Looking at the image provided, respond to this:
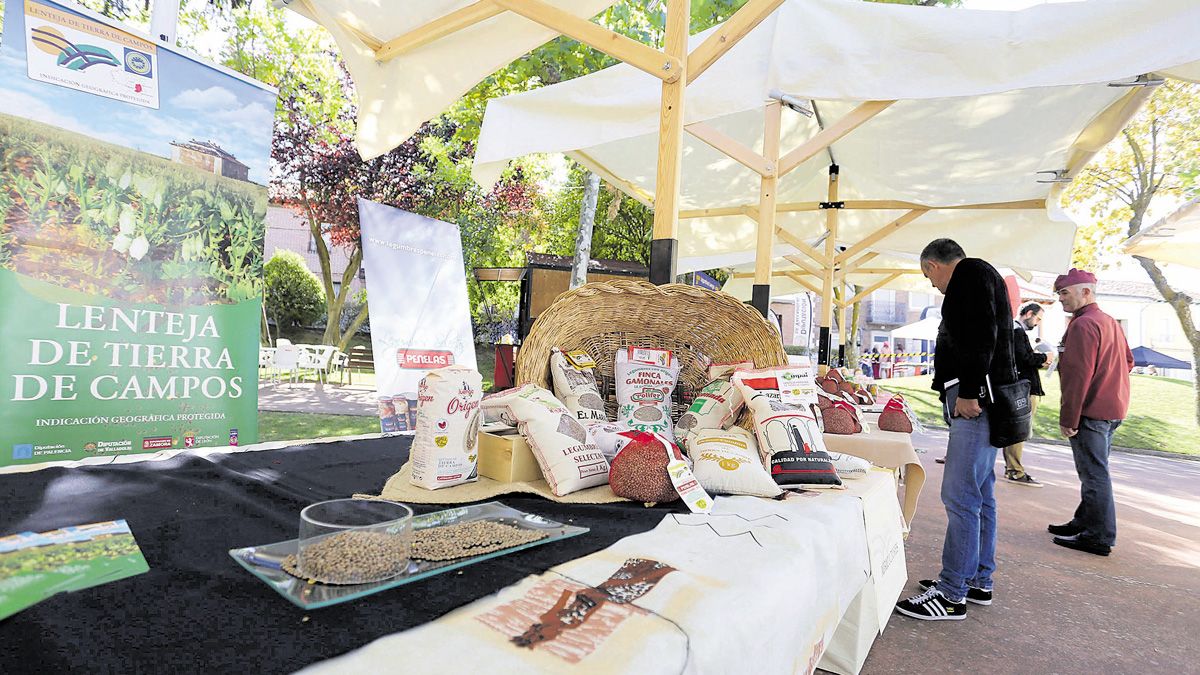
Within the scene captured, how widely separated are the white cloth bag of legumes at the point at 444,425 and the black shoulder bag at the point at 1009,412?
2.18 metres

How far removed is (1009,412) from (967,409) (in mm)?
160

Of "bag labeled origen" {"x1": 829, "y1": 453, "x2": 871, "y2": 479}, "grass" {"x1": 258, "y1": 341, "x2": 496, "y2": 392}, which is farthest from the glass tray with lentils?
"grass" {"x1": 258, "y1": 341, "x2": 496, "y2": 392}

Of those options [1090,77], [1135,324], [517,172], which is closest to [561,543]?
[1090,77]

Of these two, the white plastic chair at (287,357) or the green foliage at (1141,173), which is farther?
the green foliage at (1141,173)

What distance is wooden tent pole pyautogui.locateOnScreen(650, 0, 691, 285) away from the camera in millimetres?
2252

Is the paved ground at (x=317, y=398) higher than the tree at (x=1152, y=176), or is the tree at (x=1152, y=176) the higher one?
the tree at (x=1152, y=176)

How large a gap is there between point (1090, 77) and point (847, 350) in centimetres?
1145

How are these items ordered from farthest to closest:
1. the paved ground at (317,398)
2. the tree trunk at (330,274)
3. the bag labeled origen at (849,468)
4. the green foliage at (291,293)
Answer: the green foliage at (291,293) → the tree trunk at (330,274) → the paved ground at (317,398) → the bag labeled origen at (849,468)

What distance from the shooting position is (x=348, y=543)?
0.87m

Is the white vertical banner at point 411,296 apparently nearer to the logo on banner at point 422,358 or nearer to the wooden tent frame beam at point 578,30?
the logo on banner at point 422,358

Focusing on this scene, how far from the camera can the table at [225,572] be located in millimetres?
659

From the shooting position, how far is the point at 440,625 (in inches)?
29.7

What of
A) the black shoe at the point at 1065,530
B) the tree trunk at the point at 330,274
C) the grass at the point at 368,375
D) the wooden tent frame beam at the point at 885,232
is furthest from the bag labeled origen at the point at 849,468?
the tree trunk at the point at 330,274

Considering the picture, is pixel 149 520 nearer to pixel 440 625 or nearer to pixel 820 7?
pixel 440 625
